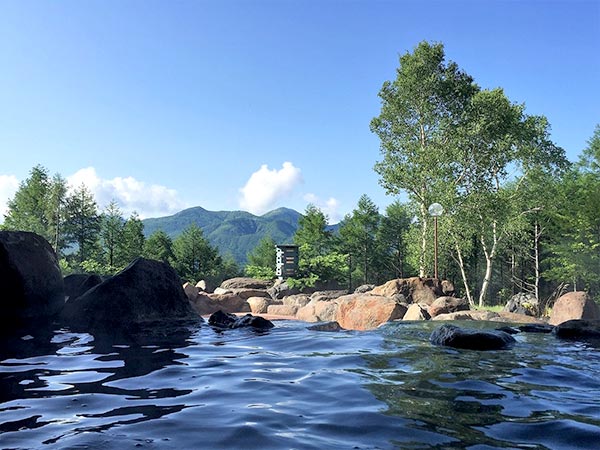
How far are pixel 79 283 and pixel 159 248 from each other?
30.7 m

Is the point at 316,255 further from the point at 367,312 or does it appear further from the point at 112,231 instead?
the point at 367,312

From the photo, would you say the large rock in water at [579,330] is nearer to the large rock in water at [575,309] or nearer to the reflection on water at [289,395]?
the reflection on water at [289,395]

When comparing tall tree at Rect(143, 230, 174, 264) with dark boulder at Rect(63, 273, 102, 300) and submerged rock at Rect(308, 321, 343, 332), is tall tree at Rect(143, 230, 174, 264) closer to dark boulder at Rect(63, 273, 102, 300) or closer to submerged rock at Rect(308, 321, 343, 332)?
dark boulder at Rect(63, 273, 102, 300)

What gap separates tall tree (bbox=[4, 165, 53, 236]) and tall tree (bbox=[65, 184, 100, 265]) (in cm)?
182

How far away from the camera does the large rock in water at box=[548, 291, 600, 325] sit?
12250 millimetres

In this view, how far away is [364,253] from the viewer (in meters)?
41.3

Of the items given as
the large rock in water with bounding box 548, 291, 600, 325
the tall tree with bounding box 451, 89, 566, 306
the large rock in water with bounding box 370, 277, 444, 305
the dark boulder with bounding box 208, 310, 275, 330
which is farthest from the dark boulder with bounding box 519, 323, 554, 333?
the tall tree with bounding box 451, 89, 566, 306

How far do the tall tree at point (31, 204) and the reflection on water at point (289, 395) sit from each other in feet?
117

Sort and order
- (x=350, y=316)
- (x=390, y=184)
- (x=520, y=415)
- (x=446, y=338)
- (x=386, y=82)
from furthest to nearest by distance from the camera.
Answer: (x=386, y=82)
(x=390, y=184)
(x=350, y=316)
(x=446, y=338)
(x=520, y=415)

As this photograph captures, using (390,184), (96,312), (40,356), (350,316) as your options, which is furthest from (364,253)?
(40,356)

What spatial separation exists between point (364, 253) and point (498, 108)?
1855 cm

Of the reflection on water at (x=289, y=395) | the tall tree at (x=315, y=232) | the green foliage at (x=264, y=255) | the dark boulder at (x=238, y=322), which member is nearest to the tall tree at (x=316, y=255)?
the tall tree at (x=315, y=232)

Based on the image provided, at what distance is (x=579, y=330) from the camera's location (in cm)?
880

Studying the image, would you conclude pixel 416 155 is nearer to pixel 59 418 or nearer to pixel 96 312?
pixel 96 312
